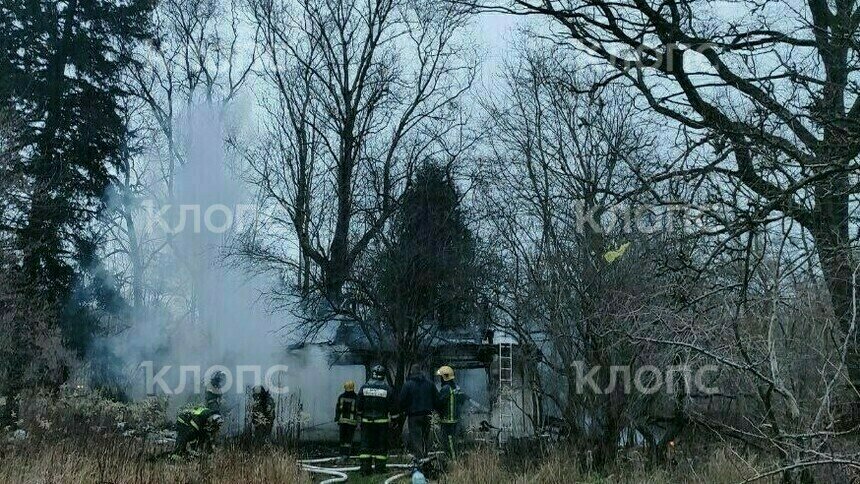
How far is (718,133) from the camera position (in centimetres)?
697

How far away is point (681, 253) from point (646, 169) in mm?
2150

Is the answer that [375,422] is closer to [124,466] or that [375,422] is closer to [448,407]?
[448,407]

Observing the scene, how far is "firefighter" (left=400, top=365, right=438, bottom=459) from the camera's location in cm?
1588

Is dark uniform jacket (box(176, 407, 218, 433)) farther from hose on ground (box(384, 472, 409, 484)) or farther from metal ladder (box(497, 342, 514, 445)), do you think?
metal ladder (box(497, 342, 514, 445))

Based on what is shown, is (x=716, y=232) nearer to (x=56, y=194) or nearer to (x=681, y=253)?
(x=681, y=253)

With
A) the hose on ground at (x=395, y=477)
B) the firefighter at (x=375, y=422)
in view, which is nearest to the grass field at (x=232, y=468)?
the hose on ground at (x=395, y=477)

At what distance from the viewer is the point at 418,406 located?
15906 millimetres

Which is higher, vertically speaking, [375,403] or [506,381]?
[506,381]

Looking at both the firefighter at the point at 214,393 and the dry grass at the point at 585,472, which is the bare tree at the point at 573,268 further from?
the firefighter at the point at 214,393

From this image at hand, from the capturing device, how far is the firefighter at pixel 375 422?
1453 cm

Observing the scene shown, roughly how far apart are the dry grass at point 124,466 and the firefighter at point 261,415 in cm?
194

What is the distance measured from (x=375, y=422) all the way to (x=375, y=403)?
1.11ft

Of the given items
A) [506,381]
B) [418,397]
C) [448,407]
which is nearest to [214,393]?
[418,397]

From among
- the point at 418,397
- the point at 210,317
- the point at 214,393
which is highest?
the point at 210,317
